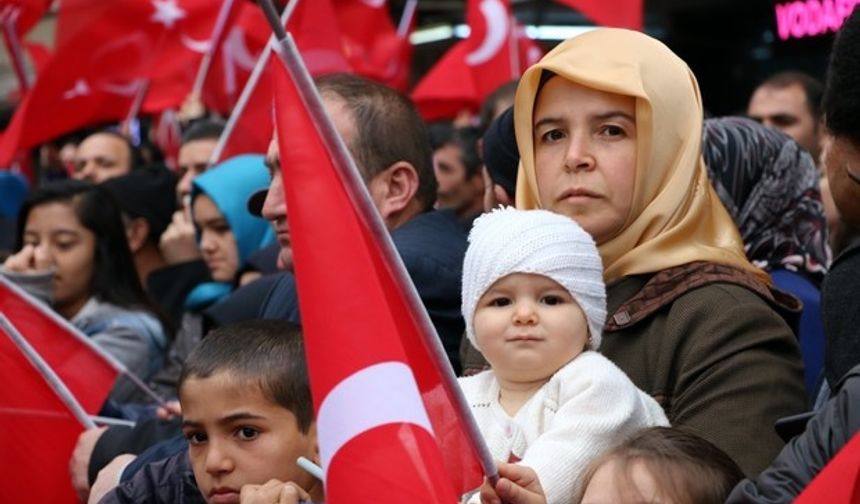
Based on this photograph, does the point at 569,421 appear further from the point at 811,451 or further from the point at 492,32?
the point at 492,32

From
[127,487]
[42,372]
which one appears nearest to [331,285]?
[127,487]

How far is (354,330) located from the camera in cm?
298

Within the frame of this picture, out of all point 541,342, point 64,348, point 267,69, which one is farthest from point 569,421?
point 267,69

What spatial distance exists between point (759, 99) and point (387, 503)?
528 cm

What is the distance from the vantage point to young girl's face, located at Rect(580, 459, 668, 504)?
300cm

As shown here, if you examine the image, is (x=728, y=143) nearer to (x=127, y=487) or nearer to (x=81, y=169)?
(x=127, y=487)

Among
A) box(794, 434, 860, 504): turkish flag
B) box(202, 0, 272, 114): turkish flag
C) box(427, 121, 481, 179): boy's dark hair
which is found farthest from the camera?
box(202, 0, 272, 114): turkish flag

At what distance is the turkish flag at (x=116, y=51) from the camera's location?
360 inches

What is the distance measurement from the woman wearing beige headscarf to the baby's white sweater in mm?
143

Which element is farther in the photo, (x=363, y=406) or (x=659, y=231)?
(x=659, y=231)

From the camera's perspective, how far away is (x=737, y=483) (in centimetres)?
308

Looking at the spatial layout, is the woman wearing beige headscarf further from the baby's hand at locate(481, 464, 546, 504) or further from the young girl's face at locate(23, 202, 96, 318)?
the young girl's face at locate(23, 202, 96, 318)

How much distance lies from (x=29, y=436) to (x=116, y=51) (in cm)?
484

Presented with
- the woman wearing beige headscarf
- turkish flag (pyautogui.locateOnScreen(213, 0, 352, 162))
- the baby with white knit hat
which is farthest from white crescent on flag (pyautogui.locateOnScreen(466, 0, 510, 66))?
the baby with white knit hat
